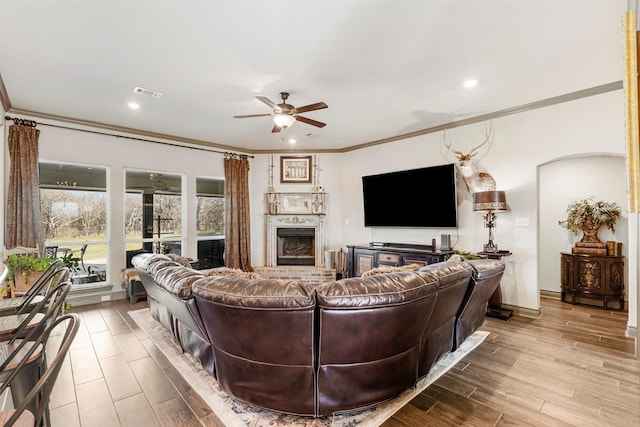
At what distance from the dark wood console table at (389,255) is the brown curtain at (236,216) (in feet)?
7.24

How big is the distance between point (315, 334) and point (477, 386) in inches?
59.7

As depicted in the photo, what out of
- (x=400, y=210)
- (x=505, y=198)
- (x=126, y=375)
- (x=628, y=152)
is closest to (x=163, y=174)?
(x=126, y=375)

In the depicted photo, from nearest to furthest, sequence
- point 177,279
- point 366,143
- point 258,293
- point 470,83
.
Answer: point 258,293 < point 177,279 < point 470,83 < point 366,143

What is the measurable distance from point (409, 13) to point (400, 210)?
11.5ft

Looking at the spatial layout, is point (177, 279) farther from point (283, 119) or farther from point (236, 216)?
point (236, 216)

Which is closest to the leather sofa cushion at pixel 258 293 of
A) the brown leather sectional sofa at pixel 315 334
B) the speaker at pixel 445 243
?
the brown leather sectional sofa at pixel 315 334

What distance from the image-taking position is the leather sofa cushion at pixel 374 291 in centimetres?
168

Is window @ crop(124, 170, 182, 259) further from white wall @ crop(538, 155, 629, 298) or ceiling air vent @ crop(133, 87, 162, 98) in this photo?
white wall @ crop(538, 155, 629, 298)

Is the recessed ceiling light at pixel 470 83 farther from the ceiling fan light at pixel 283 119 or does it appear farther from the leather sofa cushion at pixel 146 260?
the leather sofa cushion at pixel 146 260

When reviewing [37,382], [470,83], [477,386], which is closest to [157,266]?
A: [37,382]

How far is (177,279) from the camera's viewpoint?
216cm

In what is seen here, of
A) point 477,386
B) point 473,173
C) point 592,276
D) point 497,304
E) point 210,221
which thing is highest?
point 473,173

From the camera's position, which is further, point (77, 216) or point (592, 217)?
point (77, 216)

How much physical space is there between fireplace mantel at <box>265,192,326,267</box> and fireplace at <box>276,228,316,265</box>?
10 cm
